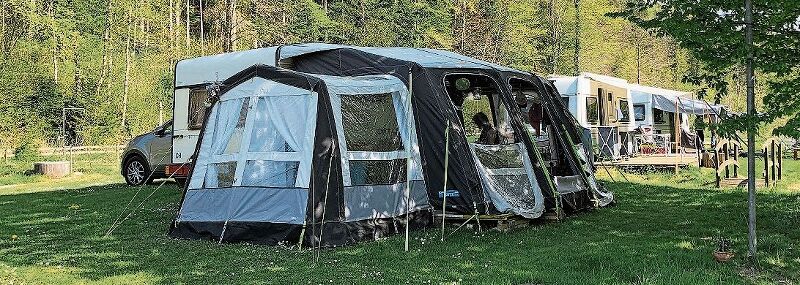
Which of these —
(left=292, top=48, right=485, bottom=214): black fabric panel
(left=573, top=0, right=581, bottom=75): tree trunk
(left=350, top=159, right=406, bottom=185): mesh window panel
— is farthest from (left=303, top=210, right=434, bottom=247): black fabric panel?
(left=573, top=0, right=581, bottom=75): tree trunk

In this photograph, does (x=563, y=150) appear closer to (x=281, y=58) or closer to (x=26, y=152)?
(x=281, y=58)

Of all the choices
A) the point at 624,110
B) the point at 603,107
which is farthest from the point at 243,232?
the point at 624,110

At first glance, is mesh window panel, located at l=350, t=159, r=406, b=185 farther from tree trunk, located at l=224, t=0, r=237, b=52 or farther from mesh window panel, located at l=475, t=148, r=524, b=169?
tree trunk, located at l=224, t=0, r=237, b=52

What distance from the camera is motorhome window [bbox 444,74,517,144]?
8609 millimetres

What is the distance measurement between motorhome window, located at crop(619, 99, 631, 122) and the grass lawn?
33.1 feet

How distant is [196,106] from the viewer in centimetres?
1094

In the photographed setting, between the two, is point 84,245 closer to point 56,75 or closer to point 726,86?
point 726,86

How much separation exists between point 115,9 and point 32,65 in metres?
3.34

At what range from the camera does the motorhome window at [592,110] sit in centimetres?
1777

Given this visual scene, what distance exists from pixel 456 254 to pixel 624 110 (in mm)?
14713

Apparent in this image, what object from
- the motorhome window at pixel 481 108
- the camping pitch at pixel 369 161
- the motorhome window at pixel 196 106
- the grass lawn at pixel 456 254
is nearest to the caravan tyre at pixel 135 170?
→ the motorhome window at pixel 196 106

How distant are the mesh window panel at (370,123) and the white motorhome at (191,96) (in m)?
3.34

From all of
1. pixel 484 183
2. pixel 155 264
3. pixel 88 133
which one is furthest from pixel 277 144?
pixel 88 133

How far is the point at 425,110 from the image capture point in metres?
7.95
